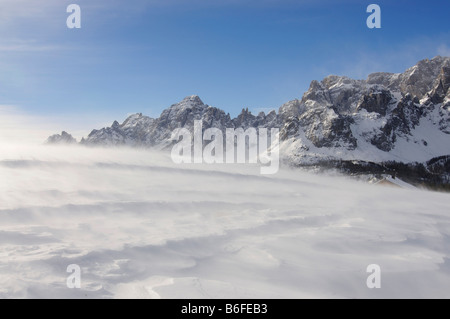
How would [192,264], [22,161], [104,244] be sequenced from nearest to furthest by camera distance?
[192,264] < [104,244] < [22,161]

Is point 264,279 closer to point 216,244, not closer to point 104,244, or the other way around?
point 216,244

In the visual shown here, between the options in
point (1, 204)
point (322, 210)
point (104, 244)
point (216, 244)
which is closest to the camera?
point (104, 244)

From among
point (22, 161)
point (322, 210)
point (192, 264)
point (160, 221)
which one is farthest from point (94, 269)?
point (22, 161)

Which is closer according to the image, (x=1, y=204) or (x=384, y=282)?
(x=384, y=282)

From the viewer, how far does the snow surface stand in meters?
11.0

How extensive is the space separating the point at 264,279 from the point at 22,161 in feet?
113

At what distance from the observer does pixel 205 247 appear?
14680 mm

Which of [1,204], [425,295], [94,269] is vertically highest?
[1,204]

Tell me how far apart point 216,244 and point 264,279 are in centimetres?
369

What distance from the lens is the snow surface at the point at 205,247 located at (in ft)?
36.1

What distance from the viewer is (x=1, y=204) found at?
18.6 m

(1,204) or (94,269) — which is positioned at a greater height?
(1,204)

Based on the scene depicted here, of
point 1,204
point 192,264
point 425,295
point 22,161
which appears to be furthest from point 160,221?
point 22,161

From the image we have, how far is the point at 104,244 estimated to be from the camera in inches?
556
